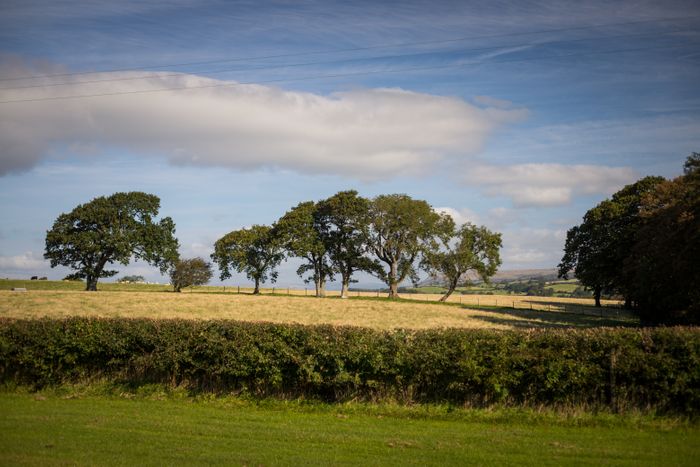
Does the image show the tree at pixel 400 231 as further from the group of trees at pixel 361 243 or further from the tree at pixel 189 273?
the tree at pixel 189 273

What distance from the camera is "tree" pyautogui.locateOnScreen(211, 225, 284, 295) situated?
77.5 meters

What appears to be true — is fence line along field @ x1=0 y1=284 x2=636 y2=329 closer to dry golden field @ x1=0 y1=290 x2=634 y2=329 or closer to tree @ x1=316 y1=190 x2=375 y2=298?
dry golden field @ x1=0 y1=290 x2=634 y2=329

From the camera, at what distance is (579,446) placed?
9.40 metres

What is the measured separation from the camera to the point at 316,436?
1000 centimetres

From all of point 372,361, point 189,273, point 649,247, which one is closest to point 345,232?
point 189,273

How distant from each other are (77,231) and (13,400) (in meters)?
60.8

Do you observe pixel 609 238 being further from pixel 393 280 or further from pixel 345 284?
pixel 345 284

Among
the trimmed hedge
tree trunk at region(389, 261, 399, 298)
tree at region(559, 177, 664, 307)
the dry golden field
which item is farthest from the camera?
tree trunk at region(389, 261, 399, 298)

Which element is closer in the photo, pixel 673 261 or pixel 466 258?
pixel 673 261

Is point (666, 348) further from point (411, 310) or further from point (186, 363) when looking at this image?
point (411, 310)

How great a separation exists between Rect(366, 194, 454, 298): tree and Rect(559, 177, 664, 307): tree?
57.4 ft

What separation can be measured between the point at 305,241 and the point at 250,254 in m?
10.2

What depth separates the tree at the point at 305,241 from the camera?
73750 millimetres

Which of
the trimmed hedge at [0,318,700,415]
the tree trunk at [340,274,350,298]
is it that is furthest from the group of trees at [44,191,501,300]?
the trimmed hedge at [0,318,700,415]
